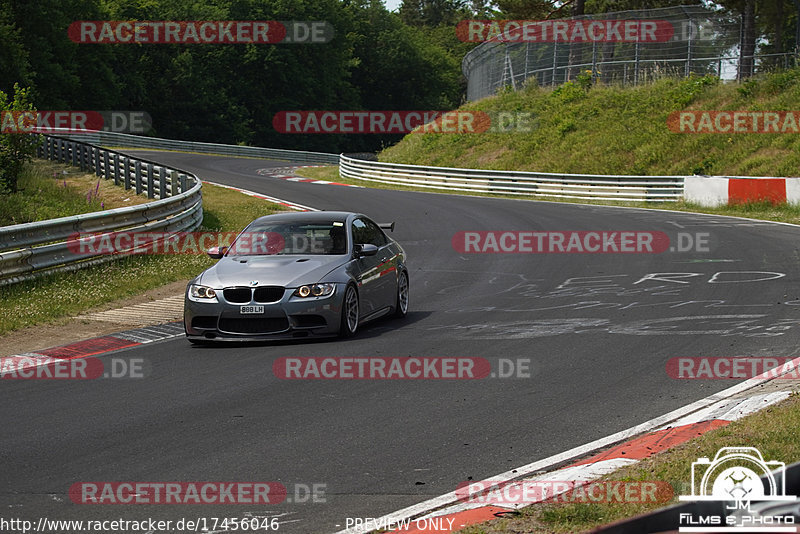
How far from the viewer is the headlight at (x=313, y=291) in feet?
34.9

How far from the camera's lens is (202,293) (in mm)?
10789

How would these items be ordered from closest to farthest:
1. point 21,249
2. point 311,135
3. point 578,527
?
point 578,527, point 21,249, point 311,135

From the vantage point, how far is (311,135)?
328 ft

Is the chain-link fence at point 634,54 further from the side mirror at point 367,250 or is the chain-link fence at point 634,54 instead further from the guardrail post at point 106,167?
the side mirror at point 367,250

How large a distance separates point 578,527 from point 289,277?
6.42 meters

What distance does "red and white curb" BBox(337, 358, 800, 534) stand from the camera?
16.8 feet

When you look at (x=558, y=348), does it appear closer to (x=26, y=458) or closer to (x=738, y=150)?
(x=26, y=458)

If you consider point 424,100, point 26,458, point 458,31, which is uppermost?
point 458,31


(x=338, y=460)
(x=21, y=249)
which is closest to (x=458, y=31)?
(x=21, y=249)

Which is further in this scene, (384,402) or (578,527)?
(384,402)
